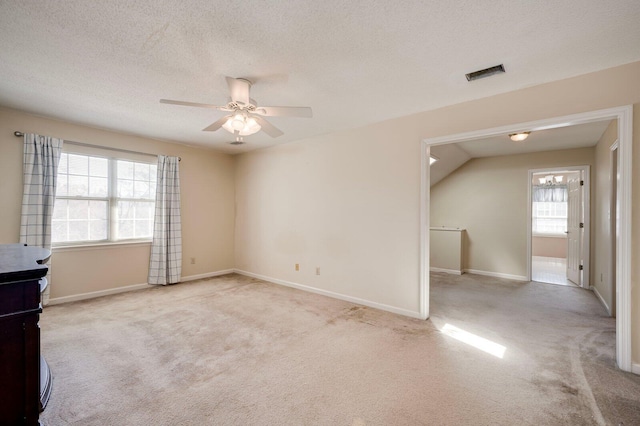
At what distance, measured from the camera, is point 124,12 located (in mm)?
1682

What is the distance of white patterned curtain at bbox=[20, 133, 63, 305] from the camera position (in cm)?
342

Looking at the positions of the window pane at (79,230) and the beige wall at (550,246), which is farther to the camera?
the beige wall at (550,246)

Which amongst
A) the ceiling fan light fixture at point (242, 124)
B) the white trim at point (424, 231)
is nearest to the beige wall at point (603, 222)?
the white trim at point (424, 231)

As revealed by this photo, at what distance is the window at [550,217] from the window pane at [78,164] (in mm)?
10472

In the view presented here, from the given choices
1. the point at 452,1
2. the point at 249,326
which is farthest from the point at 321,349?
the point at 452,1

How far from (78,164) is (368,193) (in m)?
4.09

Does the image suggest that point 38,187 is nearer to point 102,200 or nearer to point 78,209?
point 78,209

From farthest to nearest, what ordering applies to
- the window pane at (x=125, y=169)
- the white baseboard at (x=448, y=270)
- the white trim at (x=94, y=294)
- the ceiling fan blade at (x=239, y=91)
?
the white baseboard at (x=448, y=270) → the window pane at (x=125, y=169) → the white trim at (x=94, y=294) → the ceiling fan blade at (x=239, y=91)

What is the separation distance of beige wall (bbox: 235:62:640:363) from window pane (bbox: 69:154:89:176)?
7.98 feet

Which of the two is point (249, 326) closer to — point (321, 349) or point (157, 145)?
point (321, 349)

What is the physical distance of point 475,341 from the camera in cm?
270

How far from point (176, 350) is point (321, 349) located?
4.31ft

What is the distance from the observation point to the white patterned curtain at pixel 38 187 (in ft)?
11.2

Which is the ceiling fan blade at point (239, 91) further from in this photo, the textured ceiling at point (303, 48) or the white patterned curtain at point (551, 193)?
the white patterned curtain at point (551, 193)
